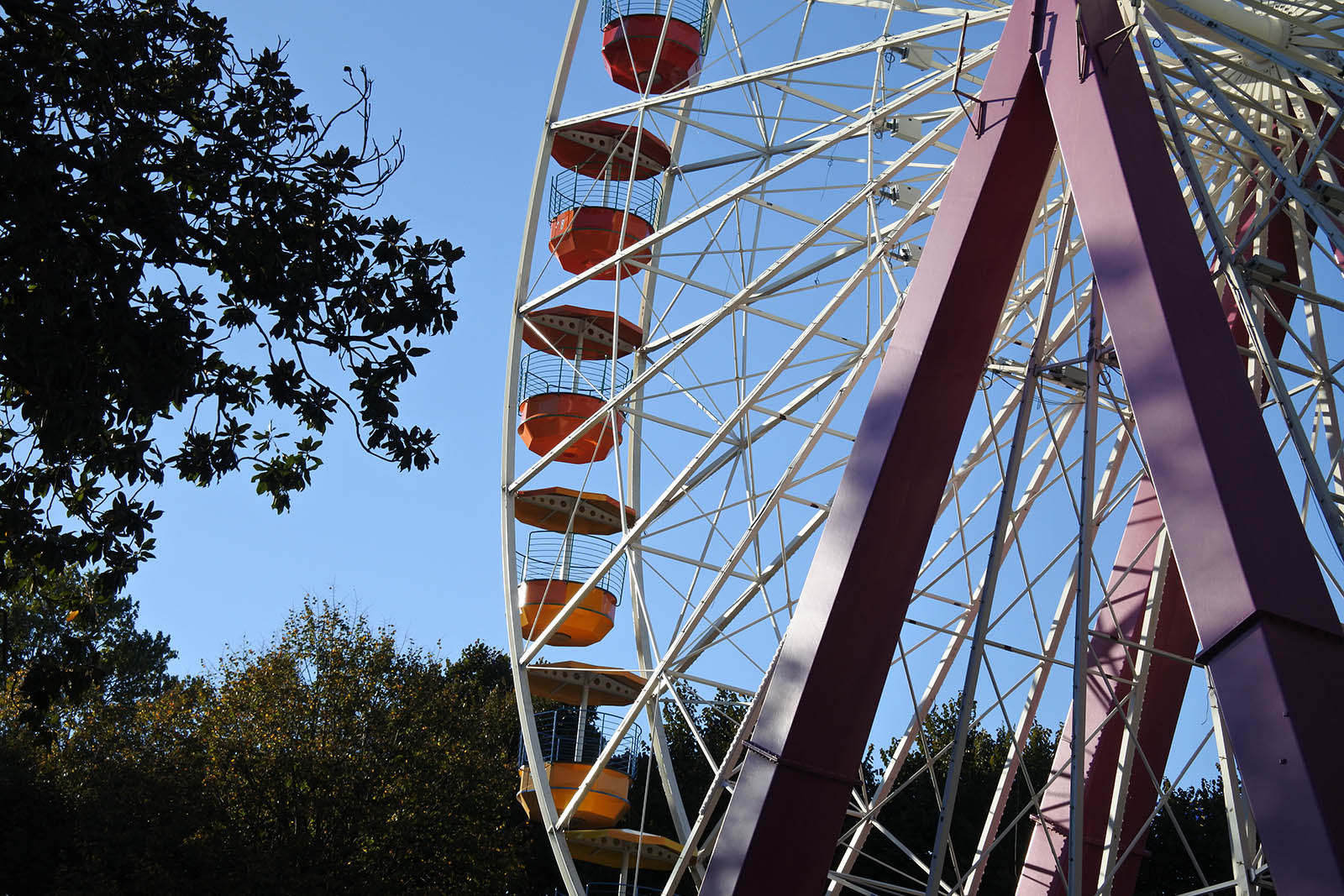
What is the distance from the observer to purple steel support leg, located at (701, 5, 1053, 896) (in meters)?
9.00

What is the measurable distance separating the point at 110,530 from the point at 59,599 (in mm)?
718

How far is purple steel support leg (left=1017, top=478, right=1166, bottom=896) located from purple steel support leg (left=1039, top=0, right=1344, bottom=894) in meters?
5.73

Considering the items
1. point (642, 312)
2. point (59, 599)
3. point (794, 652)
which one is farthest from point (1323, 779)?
point (642, 312)

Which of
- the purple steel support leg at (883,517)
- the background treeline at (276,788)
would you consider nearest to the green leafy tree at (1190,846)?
the background treeline at (276,788)

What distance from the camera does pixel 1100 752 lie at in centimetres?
1352

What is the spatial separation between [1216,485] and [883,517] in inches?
106

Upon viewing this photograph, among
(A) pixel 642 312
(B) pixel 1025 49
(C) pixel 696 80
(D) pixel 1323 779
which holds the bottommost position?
(D) pixel 1323 779

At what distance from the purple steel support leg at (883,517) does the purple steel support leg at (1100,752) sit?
468cm

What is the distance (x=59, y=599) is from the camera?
322 inches

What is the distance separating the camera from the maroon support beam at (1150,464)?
646 cm

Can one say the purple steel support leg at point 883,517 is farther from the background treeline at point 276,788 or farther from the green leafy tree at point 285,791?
the green leafy tree at point 285,791

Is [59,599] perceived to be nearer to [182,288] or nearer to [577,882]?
[182,288]

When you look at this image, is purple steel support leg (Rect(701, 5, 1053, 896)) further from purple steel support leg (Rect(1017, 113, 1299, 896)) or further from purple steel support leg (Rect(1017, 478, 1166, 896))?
purple steel support leg (Rect(1017, 113, 1299, 896))

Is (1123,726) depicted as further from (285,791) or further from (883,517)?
(285,791)
